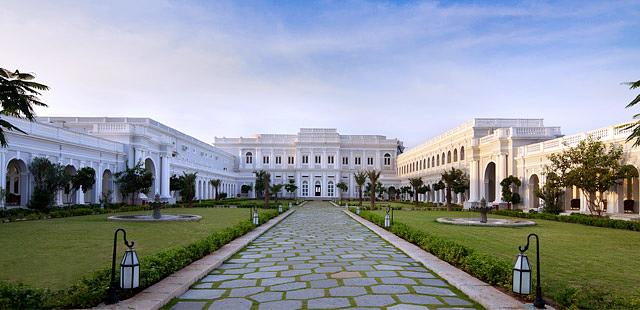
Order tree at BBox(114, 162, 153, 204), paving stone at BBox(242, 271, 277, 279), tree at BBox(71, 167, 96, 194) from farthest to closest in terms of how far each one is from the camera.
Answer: tree at BBox(114, 162, 153, 204)
tree at BBox(71, 167, 96, 194)
paving stone at BBox(242, 271, 277, 279)

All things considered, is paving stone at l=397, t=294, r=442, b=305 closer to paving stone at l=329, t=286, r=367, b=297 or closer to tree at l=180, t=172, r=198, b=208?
paving stone at l=329, t=286, r=367, b=297

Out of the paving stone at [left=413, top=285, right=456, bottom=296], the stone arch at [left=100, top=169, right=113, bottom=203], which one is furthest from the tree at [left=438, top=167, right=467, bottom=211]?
the paving stone at [left=413, top=285, right=456, bottom=296]

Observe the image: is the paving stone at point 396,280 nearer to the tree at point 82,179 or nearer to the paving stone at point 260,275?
the paving stone at point 260,275

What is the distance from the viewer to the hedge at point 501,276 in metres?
5.41

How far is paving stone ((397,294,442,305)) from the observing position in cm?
592

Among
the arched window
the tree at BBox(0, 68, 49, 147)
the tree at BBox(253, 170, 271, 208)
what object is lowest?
the arched window

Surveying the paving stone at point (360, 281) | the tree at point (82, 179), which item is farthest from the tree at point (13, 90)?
the tree at point (82, 179)

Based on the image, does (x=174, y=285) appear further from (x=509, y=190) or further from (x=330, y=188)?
(x=330, y=188)

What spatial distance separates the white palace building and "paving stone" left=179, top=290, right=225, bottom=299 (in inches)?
799

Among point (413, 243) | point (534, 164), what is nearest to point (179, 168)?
point (534, 164)

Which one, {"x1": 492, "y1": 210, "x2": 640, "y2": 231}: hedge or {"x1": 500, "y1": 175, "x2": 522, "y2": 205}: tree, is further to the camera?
{"x1": 500, "y1": 175, "x2": 522, "y2": 205}: tree

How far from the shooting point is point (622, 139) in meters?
22.4

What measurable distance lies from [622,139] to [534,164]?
814 cm

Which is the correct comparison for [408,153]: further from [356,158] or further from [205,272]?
[205,272]
